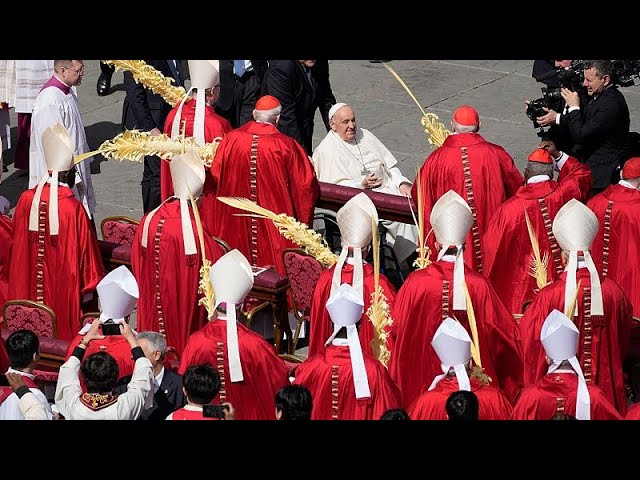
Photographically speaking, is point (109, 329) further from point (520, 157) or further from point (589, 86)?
point (520, 157)

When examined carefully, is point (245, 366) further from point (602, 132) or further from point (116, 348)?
point (602, 132)

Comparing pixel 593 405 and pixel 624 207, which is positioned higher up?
pixel 624 207

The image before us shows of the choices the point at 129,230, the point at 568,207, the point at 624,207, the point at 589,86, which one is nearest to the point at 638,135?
the point at 589,86

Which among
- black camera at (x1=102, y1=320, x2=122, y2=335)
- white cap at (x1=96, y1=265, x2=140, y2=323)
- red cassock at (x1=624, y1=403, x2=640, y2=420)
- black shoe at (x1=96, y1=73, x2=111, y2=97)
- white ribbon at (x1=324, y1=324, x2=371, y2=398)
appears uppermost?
black shoe at (x1=96, y1=73, x2=111, y2=97)

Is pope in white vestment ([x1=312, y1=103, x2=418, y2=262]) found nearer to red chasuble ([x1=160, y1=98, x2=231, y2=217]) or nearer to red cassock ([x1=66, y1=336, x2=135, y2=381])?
red chasuble ([x1=160, y1=98, x2=231, y2=217])

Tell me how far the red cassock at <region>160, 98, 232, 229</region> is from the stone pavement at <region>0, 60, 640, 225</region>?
1.76 metres

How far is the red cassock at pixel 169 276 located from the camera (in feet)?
36.2

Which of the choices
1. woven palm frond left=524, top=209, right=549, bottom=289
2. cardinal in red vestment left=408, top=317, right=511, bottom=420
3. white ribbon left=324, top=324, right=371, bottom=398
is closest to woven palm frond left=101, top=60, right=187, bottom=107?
woven palm frond left=524, top=209, right=549, bottom=289

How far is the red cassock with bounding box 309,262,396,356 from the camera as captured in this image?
10.2 m

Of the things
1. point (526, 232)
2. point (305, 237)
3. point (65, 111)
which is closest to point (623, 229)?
point (526, 232)

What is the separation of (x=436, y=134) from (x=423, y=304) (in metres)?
2.68

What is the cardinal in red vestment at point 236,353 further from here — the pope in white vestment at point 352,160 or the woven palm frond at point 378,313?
the pope in white vestment at point 352,160

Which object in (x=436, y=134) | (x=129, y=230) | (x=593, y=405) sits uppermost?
(x=436, y=134)

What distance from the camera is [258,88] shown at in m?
15.4
